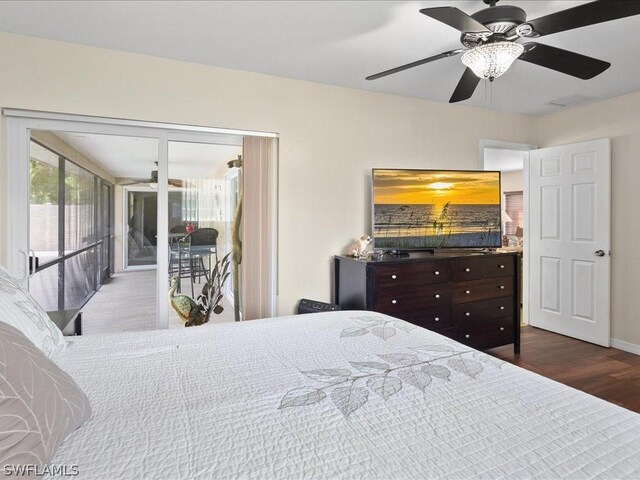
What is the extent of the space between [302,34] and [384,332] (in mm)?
1934

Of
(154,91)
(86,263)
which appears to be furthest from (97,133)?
(86,263)

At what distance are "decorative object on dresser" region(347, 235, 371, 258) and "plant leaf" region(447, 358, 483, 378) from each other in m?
2.01

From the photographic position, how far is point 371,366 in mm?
1332

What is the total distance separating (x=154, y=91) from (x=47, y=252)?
1406 millimetres

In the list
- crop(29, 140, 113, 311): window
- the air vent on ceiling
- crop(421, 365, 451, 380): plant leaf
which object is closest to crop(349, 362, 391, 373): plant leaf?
crop(421, 365, 451, 380): plant leaf

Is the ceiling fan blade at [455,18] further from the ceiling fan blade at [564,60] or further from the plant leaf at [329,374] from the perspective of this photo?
the plant leaf at [329,374]

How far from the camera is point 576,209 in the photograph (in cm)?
405

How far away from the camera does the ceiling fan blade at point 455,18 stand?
1.61 m

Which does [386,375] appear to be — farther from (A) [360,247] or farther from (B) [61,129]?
(B) [61,129]

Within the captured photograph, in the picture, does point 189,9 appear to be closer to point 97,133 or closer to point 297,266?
point 97,133

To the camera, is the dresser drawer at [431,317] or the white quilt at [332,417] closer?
the white quilt at [332,417]

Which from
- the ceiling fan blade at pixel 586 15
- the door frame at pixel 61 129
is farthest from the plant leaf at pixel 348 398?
the door frame at pixel 61 129

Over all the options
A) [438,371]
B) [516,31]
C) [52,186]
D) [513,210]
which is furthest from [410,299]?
[513,210]

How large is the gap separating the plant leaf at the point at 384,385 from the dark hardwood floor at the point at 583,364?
8.00 feet
